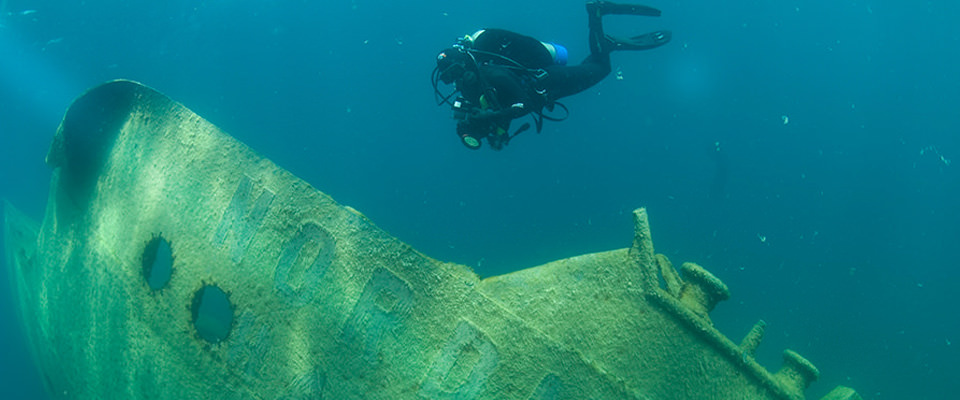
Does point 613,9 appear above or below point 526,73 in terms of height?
above

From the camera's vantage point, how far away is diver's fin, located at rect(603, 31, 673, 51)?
7426 mm

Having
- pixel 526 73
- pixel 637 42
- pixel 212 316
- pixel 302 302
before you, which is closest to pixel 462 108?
pixel 526 73

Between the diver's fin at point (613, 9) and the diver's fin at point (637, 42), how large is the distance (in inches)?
16.6

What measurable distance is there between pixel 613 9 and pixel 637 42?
2.37ft

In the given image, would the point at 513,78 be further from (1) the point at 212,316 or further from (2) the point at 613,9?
(1) the point at 212,316

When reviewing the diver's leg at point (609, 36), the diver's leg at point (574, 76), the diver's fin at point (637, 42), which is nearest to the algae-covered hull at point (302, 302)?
the diver's leg at point (574, 76)

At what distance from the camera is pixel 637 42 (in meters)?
8.06

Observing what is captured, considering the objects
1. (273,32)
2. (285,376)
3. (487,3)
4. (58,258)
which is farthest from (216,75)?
(285,376)

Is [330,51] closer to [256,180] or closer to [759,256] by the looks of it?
[759,256]

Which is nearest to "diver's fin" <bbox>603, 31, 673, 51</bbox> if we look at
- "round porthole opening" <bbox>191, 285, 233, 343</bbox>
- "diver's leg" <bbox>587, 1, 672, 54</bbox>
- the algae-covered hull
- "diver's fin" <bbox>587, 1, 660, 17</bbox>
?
"diver's leg" <bbox>587, 1, 672, 54</bbox>

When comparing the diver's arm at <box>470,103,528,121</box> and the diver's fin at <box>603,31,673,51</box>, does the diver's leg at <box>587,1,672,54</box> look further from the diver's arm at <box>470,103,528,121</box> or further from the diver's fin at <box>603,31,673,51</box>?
the diver's arm at <box>470,103,528,121</box>

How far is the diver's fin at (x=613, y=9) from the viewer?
738 cm

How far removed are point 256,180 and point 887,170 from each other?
52.5 metres

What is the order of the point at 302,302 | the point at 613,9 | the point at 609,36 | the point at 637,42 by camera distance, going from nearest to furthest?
the point at 302,302, the point at 609,36, the point at 613,9, the point at 637,42
